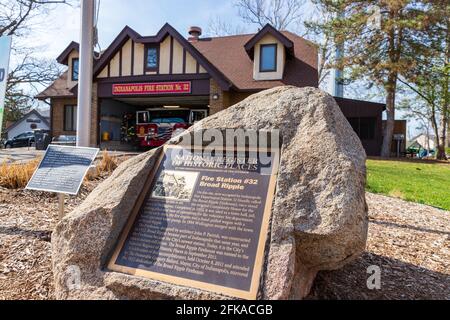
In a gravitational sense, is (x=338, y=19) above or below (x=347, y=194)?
above

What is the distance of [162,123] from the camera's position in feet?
60.3

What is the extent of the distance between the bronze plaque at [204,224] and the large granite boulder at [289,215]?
0.08m

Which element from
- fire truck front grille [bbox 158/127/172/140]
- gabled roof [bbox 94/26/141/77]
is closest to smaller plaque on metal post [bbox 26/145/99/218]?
gabled roof [bbox 94/26/141/77]

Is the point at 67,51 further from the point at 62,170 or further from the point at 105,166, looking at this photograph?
the point at 62,170

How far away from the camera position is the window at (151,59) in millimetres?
16250

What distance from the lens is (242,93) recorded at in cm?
1706

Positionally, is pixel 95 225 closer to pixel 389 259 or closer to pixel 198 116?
pixel 389 259

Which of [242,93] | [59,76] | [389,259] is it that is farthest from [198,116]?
[389,259]

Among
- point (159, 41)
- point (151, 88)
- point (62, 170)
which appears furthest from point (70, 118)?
point (62, 170)

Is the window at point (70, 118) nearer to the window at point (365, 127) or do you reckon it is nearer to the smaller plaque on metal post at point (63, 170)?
the window at point (365, 127)

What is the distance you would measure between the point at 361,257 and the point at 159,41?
14271 mm

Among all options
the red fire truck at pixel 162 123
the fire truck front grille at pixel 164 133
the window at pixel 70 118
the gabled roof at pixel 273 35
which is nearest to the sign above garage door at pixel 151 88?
the red fire truck at pixel 162 123

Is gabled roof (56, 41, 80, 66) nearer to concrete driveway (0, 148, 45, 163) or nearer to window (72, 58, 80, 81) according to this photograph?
window (72, 58, 80, 81)
